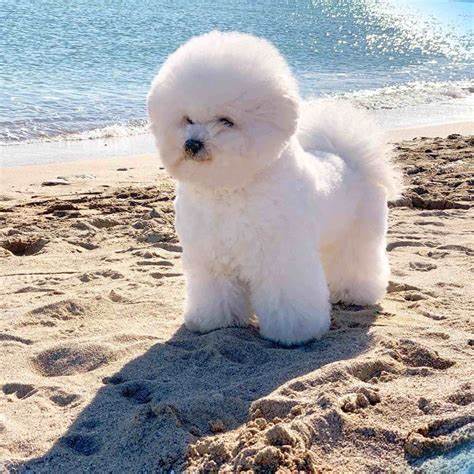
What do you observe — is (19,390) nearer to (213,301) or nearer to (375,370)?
(213,301)

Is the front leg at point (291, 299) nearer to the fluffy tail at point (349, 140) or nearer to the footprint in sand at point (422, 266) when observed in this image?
the fluffy tail at point (349, 140)

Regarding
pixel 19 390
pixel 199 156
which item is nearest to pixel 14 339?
pixel 19 390

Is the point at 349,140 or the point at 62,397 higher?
the point at 349,140

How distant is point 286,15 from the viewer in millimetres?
37500

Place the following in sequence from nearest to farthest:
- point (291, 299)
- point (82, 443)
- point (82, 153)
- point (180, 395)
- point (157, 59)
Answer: point (82, 443) < point (180, 395) < point (291, 299) < point (82, 153) < point (157, 59)

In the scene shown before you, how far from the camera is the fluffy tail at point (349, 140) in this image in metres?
4.87

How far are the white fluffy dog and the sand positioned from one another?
0.61 ft

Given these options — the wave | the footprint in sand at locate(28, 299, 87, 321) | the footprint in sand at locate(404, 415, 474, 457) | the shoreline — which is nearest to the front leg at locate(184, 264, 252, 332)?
the footprint in sand at locate(28, 299, 87, 321)

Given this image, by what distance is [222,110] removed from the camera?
371 centimetres

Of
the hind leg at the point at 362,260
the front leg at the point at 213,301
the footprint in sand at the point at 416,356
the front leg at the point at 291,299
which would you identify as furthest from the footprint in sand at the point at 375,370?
the hind leg at the point at 362,260

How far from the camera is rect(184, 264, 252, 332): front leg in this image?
427cm

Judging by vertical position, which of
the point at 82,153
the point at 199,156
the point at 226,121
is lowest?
the point at 82,153

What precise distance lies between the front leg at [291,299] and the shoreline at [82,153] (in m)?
5.38

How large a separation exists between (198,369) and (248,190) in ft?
2.86
